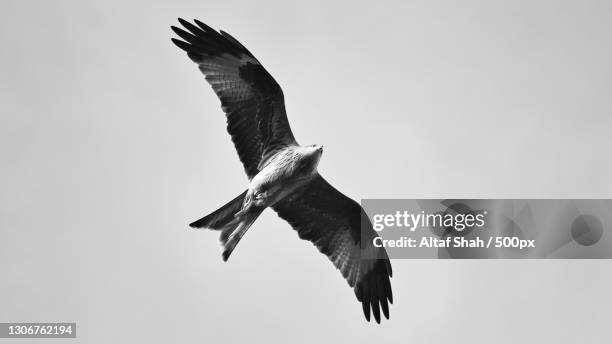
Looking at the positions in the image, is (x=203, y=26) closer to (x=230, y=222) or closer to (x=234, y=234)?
(x=230, y=222)

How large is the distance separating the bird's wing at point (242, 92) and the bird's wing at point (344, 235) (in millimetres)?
936

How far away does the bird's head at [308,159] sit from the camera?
13977 millimetres

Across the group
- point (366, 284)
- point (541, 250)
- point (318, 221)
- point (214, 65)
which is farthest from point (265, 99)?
point (541, 250)

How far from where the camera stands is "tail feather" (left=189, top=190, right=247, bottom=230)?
45.9 ft

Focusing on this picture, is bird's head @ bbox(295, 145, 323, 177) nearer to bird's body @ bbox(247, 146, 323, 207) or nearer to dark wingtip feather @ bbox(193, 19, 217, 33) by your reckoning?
bird's body @ bbox(247, 146, 323, 207)

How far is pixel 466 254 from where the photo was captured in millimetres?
16922

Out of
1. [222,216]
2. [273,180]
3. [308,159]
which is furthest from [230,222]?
[308,159]

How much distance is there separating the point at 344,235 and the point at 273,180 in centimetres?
192

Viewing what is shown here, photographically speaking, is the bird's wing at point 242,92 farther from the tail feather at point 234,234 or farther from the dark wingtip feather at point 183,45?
the tail feather at point 234,234

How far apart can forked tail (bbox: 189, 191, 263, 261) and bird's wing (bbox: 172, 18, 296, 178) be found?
625 millimetres

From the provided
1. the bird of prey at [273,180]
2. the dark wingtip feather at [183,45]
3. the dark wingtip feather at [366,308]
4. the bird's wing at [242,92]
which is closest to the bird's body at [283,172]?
the bird of prey at [273,180]

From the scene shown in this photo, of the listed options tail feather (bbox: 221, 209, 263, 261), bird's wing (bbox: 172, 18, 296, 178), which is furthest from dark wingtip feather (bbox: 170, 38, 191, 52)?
tail feather (bbox: 221, 209, 263, 261)

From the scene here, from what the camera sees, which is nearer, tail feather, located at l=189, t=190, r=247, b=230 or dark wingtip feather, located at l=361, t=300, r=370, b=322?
tail feather, located at l=189, t=190, r=247, b=230

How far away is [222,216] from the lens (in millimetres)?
14062
